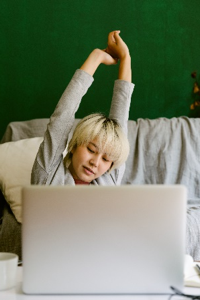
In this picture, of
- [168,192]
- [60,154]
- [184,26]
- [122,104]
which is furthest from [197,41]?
[168,192]

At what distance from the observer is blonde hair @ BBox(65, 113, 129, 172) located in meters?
1.81

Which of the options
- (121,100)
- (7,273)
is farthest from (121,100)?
(7,273)

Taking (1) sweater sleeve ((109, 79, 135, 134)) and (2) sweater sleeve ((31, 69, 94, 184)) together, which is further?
(1) sweater sleeve ((109, 79, 135, 134))

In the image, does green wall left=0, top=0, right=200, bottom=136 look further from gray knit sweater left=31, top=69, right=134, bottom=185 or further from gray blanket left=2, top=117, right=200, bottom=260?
gray knit sweater left=31, top=69, right=134, bottom=185

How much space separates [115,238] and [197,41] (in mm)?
2363

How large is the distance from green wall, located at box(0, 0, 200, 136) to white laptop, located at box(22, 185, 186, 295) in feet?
6.87

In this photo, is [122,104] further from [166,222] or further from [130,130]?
[166,222]

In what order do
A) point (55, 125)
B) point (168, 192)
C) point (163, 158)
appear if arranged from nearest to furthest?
point (168, 192)
point (55, 125)
point (163, 158)

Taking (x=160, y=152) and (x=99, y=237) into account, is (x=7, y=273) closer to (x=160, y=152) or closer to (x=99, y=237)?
(x=99, y=237)

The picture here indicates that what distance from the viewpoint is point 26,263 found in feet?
3.20

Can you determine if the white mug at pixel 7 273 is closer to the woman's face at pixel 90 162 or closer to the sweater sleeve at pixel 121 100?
the woman's face at pixel 90 162

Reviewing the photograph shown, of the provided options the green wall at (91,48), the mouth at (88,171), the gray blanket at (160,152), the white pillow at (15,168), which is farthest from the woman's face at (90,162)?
the green wall at (91,48)

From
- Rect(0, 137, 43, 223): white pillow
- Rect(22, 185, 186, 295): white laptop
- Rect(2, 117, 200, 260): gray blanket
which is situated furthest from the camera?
Rect(2, 117, 200, 260): gray blanket

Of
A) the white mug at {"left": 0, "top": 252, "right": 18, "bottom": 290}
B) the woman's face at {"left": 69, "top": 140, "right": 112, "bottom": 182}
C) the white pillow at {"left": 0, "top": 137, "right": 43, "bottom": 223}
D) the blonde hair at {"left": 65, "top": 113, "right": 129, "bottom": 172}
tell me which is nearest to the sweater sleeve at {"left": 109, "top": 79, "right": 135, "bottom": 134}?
the blonde hair at {"left": 65, "top": 113, "right": 129, "bottom": 172}
